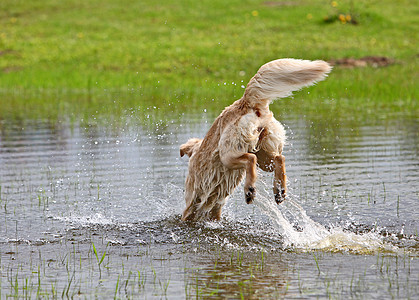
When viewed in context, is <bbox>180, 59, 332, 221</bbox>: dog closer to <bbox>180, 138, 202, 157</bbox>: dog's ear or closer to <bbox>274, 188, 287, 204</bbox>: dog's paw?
<bbox>274, 188, 287, 204</bbox>: dog's paw

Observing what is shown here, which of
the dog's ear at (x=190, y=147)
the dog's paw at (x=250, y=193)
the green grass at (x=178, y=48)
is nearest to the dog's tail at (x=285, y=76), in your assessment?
the dog's paw at (x=250, y=193)

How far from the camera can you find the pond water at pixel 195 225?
18.8ft

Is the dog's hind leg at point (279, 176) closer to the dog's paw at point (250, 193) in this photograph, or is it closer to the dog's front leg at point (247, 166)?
the dog's front leg at point (247, 166)

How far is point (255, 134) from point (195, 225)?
1.61 m

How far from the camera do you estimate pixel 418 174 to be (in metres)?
9.93

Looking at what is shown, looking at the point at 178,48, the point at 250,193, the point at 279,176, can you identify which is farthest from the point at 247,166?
the point at 178,48

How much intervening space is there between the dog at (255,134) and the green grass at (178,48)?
964cm

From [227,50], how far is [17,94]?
7710 millimetres

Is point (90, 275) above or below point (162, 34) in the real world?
below

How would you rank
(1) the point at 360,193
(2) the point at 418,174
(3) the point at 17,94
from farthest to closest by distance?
(3) the point at 17,94 < (2) the point at 418,174 < (1) the point at 360,193

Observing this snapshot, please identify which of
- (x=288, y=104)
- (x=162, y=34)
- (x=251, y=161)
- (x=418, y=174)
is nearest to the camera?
(x=251, y=161)

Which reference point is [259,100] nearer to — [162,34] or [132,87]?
[132,87]

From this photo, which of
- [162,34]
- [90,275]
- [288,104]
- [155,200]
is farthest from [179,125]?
[162,34]

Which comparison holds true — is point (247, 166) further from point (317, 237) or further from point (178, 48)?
point (178, 48)
